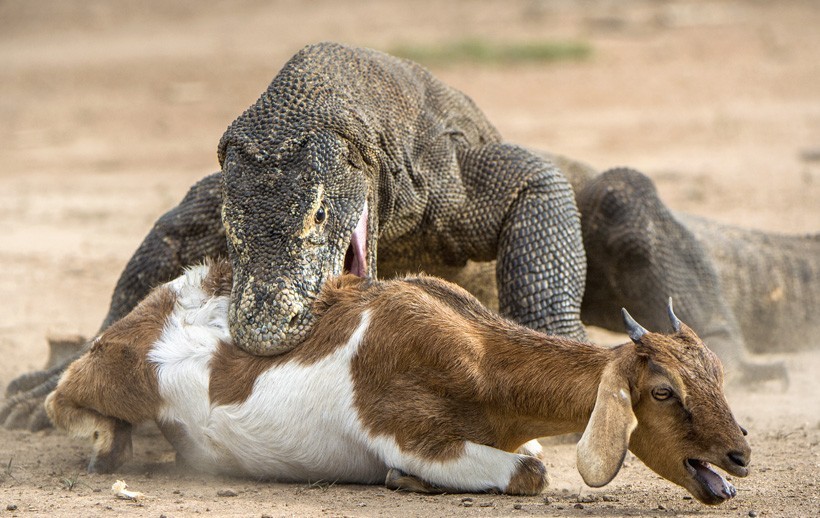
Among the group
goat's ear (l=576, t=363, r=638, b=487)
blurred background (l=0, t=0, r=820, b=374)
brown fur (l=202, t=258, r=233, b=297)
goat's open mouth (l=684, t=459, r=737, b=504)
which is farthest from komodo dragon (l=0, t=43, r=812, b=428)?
blurred background (l=0, t=0, r=820, b=374)

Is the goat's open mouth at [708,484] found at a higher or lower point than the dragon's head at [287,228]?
lower

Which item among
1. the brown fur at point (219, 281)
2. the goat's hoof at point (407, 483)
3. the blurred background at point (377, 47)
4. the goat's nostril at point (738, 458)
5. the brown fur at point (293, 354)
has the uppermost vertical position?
the blurred background at point (377, 47)

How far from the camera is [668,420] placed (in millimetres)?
4504

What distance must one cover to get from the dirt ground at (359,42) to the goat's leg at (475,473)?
0.20 feet

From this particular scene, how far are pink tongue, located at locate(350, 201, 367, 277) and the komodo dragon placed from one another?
0.01 meters

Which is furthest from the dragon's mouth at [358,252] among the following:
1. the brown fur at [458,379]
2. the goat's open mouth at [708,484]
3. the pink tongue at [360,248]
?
the goat's open mouth at [708,484]

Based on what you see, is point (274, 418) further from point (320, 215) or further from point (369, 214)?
point (369, 214)

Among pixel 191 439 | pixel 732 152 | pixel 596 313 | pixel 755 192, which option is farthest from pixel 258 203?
pixel 732 152

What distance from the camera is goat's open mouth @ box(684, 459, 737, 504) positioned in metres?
4.53

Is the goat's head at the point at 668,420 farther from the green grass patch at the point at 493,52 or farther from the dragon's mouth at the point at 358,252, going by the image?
the green grass patch at the point at 493,52

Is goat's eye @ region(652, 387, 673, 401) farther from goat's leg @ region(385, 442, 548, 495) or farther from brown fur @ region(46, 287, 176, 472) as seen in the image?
brown fur @ region(46, 287, 176, 472)

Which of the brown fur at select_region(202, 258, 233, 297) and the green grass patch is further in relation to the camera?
the green grass patch

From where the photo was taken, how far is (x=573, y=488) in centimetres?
527

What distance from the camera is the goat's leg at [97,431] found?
5.60 meters
